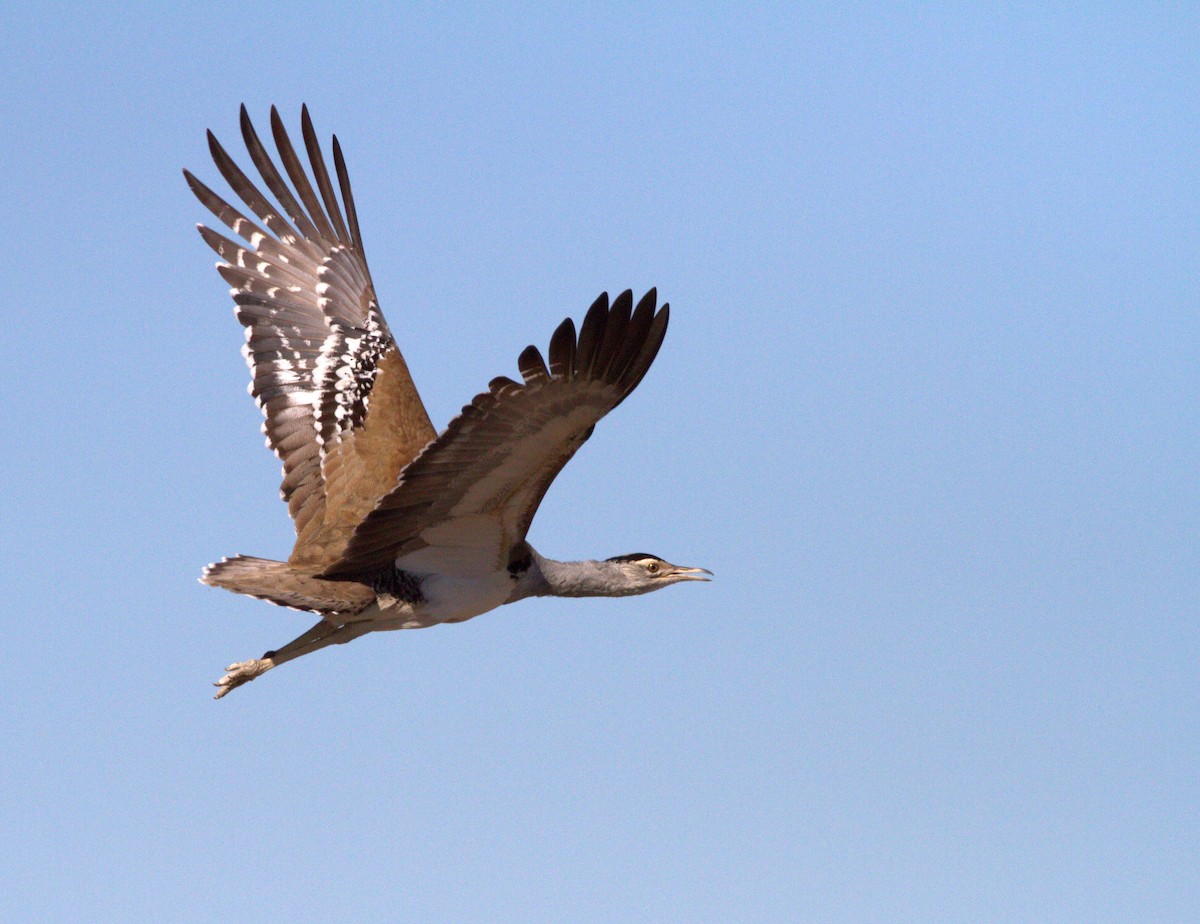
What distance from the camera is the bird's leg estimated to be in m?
12.2

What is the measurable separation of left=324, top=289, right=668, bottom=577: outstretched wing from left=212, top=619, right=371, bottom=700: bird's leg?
92 cm

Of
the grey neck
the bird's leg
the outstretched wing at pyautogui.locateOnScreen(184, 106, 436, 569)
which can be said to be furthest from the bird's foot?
the grey neck

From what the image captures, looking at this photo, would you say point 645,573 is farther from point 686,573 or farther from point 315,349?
point 315,349

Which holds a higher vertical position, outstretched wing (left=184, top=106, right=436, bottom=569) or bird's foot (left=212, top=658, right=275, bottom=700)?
outstretched wing (left=184, top=106, right=436, bottom=569)

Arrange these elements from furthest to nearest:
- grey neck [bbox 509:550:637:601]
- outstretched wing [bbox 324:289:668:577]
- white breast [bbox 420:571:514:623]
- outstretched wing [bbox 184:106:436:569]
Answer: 1. outstretched wing [bbox 184:106:436:569]
2. grey neck [bbox 509:550:637:601]
3. white breast [bbox 420:571:514:623]
4. outstretched wing [bbox 324:289:668:577]

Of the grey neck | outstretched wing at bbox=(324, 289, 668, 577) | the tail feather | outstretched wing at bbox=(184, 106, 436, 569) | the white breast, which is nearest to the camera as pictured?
outstretched wing at bbox=(324, 289, 668, 577)

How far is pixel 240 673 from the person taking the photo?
1229 centimetres

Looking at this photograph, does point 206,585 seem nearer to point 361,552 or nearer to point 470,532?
point 361,552

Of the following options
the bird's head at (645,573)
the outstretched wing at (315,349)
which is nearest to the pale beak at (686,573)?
the bird's head at (645,573)

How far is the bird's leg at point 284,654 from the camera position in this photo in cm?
1224

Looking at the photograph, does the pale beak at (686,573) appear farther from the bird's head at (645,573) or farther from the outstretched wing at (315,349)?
the outstretched wing at (315,349)

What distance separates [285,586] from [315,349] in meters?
3.28

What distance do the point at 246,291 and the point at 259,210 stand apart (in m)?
0.99

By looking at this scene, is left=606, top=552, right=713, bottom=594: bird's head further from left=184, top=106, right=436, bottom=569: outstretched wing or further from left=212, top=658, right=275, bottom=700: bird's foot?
left=212, top=658, right=275, bottom=700: bird's foot
